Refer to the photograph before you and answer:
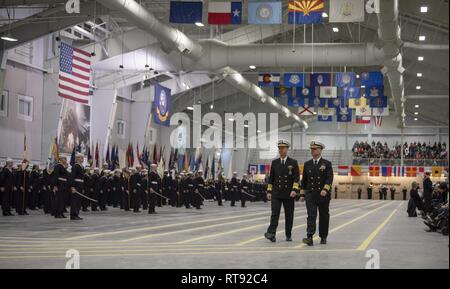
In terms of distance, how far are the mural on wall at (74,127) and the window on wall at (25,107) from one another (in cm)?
152

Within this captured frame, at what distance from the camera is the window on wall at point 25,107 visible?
100.0ft

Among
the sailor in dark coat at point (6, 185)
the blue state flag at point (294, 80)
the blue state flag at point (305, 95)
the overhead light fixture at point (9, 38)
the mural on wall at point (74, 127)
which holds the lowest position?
the sailor in dark coat at point (6, 185)

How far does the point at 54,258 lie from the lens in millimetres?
8609

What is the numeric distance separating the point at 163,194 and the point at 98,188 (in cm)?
540

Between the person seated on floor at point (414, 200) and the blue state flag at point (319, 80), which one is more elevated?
the blue state flag at point (319, 80)

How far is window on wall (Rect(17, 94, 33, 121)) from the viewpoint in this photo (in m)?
30.5

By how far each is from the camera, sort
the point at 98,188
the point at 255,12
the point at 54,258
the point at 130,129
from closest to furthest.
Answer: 1. the point at 54,258
2. the point at 255,12
3. the point at 98,188
4. the point at 130,129

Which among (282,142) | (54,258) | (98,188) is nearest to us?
(54,258)

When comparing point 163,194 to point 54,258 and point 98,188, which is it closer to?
point 98,188

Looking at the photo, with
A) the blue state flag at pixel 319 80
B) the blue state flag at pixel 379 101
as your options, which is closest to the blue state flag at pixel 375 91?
the blue state flag at pixel 379 101

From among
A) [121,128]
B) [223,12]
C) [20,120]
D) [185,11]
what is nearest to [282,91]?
[121,128]

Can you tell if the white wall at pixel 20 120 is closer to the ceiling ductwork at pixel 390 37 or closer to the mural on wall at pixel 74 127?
the mural on wall at pixel 74 127

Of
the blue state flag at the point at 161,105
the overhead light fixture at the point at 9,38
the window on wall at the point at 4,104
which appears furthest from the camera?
the blue state flag at the point at 161,105

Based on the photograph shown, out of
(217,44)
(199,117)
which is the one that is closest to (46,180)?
(217,44)
